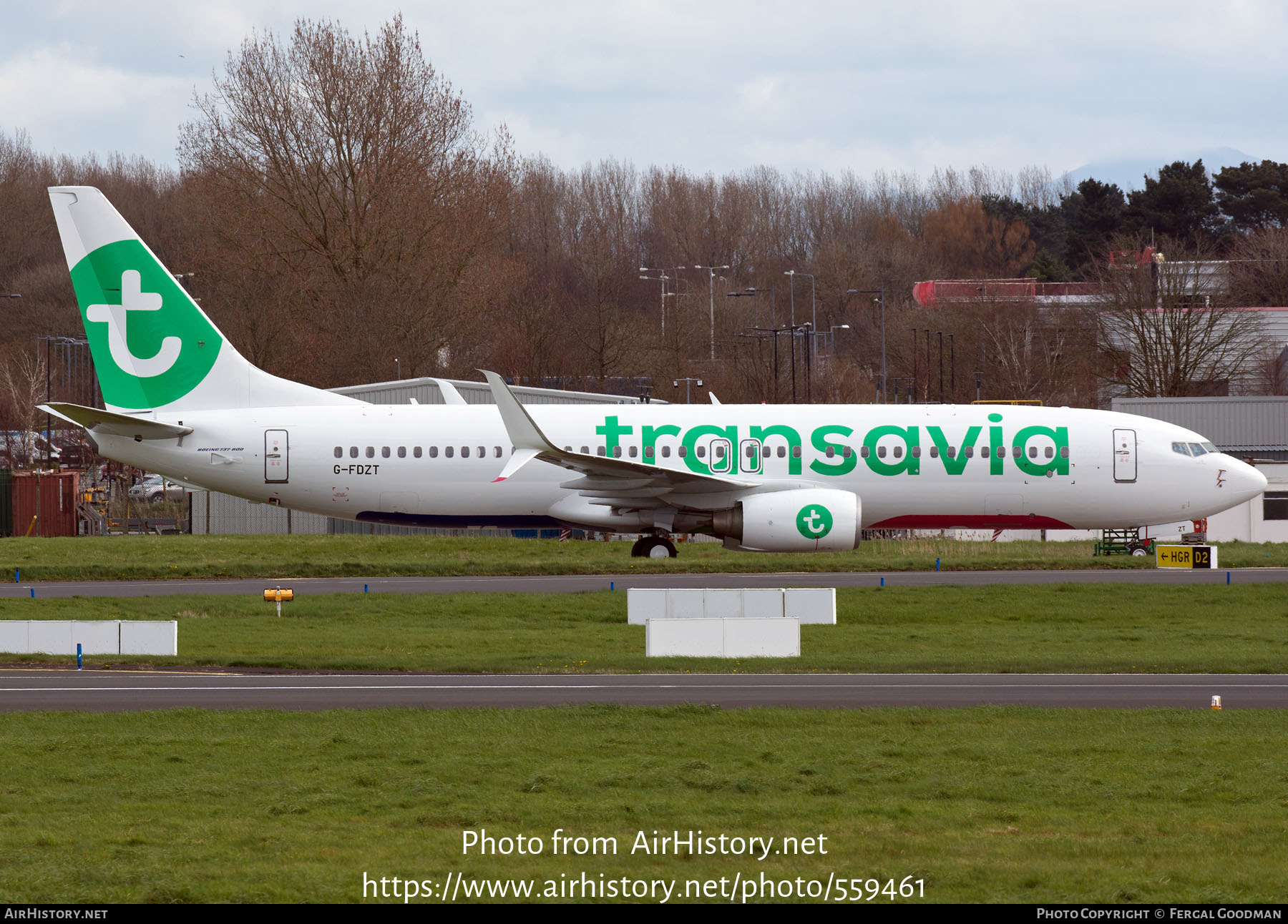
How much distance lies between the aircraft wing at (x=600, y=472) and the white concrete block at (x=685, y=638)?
9.51 m

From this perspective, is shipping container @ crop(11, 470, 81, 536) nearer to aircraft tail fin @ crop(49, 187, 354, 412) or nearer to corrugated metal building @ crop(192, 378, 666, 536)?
corrugated metal building @ crop(192, 378, 666, 536)

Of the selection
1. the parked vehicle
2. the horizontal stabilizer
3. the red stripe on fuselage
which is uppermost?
the horizontal stabilizer

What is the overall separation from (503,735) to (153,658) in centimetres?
929

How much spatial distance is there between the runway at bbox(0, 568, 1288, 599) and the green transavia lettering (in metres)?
2.65

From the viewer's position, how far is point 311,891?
9.62m

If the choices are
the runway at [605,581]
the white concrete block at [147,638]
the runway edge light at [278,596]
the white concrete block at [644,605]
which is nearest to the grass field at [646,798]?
the white concrete block at [147,638]

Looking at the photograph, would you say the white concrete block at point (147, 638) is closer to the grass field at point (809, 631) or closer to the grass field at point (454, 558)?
the grass field at point (809, 631)

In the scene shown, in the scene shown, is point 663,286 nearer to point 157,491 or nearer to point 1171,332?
point 157,491

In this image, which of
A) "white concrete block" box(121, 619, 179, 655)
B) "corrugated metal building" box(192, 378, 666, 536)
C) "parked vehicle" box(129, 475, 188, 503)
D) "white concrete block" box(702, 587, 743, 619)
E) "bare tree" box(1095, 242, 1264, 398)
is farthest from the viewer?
"parked vehicle" box(129, 475, 188, 503)

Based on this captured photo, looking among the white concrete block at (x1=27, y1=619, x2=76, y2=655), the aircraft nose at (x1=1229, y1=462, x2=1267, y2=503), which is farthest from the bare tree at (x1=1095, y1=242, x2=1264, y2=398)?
the white concrete block at (x1=27, y1=619, x2=76, y2=655)

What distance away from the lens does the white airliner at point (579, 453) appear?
3616 cm

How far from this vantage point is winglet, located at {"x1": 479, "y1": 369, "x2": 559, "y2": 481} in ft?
108

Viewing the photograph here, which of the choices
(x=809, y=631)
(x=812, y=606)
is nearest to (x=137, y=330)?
(x=812, y=606)

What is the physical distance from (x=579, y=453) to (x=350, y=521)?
18.3 meters
